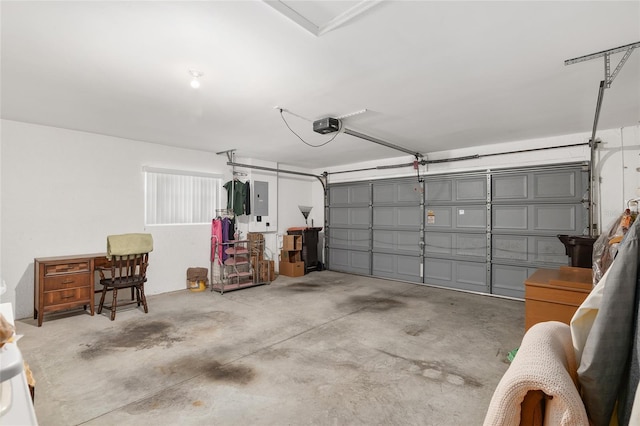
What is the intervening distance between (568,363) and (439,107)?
325 cm

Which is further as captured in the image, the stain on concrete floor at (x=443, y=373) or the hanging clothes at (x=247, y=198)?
the hanging clothes at (x=247, y=198)

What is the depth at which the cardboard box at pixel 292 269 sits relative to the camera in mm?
7113

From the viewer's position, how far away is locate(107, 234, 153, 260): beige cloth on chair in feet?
13.4

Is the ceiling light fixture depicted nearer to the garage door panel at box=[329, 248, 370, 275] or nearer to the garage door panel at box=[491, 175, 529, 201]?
the garage door panel at box=[491, 175, 529, 201]

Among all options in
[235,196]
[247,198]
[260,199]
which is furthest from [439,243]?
[235,196]

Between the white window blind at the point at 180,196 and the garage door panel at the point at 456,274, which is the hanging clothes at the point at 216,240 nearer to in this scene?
the white window blind at the point at 180,196

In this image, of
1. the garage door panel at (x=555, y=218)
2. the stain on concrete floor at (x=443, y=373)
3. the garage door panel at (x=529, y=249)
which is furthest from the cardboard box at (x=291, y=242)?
the garage door panel at (x=555, y=218)

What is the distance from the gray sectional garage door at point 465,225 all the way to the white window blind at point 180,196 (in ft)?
10.5

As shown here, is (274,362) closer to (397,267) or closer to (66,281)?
(66,281)

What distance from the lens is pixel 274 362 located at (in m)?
2.96

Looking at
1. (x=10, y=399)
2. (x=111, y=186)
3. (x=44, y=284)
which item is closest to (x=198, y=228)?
(x=111, y=186)

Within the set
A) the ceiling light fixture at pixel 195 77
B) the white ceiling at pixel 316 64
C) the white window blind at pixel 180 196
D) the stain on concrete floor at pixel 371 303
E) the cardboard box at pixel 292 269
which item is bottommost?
the stain on concrete floor at pixel 371 303

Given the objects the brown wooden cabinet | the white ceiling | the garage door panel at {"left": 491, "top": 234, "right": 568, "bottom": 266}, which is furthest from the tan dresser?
the brown wooden cabinet

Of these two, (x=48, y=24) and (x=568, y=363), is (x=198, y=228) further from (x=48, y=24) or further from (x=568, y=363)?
(x=568, y=363)
